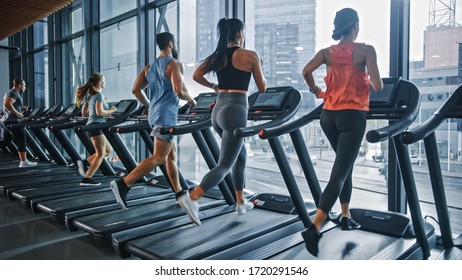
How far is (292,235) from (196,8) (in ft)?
11.4

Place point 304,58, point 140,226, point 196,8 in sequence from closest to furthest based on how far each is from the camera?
point 140,226 < point 304,58 < point 196,8

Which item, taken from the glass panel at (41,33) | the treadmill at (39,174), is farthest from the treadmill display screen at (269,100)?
the glass panel at (41,33)

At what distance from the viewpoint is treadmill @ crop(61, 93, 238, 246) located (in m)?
3.02

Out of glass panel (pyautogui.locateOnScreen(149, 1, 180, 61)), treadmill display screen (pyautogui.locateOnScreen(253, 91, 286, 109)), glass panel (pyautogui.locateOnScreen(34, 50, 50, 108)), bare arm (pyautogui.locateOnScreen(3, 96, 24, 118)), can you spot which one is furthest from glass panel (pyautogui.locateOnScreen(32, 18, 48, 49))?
treadmill display screen (pyautogui.locateOnScreen(253, 91, 286, 109))

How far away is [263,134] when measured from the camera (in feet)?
7.98

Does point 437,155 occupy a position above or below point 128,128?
below

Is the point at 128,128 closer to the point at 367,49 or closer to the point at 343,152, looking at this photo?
the point at 343,152

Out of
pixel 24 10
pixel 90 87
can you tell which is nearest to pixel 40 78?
pixel 24 10

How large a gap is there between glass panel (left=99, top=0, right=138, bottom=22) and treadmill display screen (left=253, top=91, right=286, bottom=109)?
363cm

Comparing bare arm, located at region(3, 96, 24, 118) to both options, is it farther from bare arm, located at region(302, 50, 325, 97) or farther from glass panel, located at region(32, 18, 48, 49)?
bare arm, located at region(302, 50, 325, 97)

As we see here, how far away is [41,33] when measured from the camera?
9.82 metres

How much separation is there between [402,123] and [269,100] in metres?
1.14
